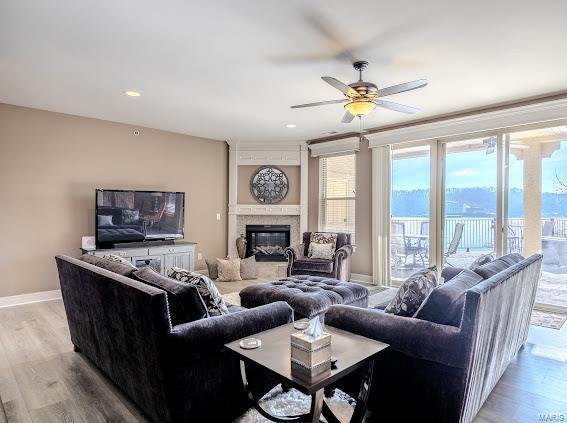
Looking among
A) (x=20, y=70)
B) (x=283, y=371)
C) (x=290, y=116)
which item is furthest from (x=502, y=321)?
(x=20, y=70)

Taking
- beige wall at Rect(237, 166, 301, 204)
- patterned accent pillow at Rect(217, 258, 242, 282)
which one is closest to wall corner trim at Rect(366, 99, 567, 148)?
beige wall at Rect(237, 166, 301, 204)

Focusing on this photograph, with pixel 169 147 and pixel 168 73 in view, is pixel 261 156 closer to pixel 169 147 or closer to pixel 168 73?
pixel 169 147

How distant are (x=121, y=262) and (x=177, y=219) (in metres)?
3.28

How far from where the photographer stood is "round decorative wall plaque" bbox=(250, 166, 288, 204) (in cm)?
682

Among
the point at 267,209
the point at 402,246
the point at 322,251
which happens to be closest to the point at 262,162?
the point at 267,209

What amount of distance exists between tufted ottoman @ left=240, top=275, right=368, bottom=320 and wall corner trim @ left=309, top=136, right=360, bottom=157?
3.00 meters

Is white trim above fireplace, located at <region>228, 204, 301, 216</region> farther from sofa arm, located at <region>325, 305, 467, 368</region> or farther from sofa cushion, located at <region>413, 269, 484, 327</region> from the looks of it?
sofa cushion, located at <region>413, 269, 484, 327</region>

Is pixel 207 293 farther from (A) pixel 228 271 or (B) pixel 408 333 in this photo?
(A) pixel 228 271

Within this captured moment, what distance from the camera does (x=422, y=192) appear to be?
17.9ft

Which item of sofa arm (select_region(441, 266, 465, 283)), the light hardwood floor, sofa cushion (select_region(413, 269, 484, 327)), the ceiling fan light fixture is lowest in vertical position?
the light hardwood floor

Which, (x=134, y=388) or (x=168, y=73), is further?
(x=168, y=73)

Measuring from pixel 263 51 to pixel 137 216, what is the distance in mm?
3474

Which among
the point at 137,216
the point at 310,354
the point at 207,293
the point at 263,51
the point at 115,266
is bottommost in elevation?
the point at 310,354

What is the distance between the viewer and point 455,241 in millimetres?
5145
